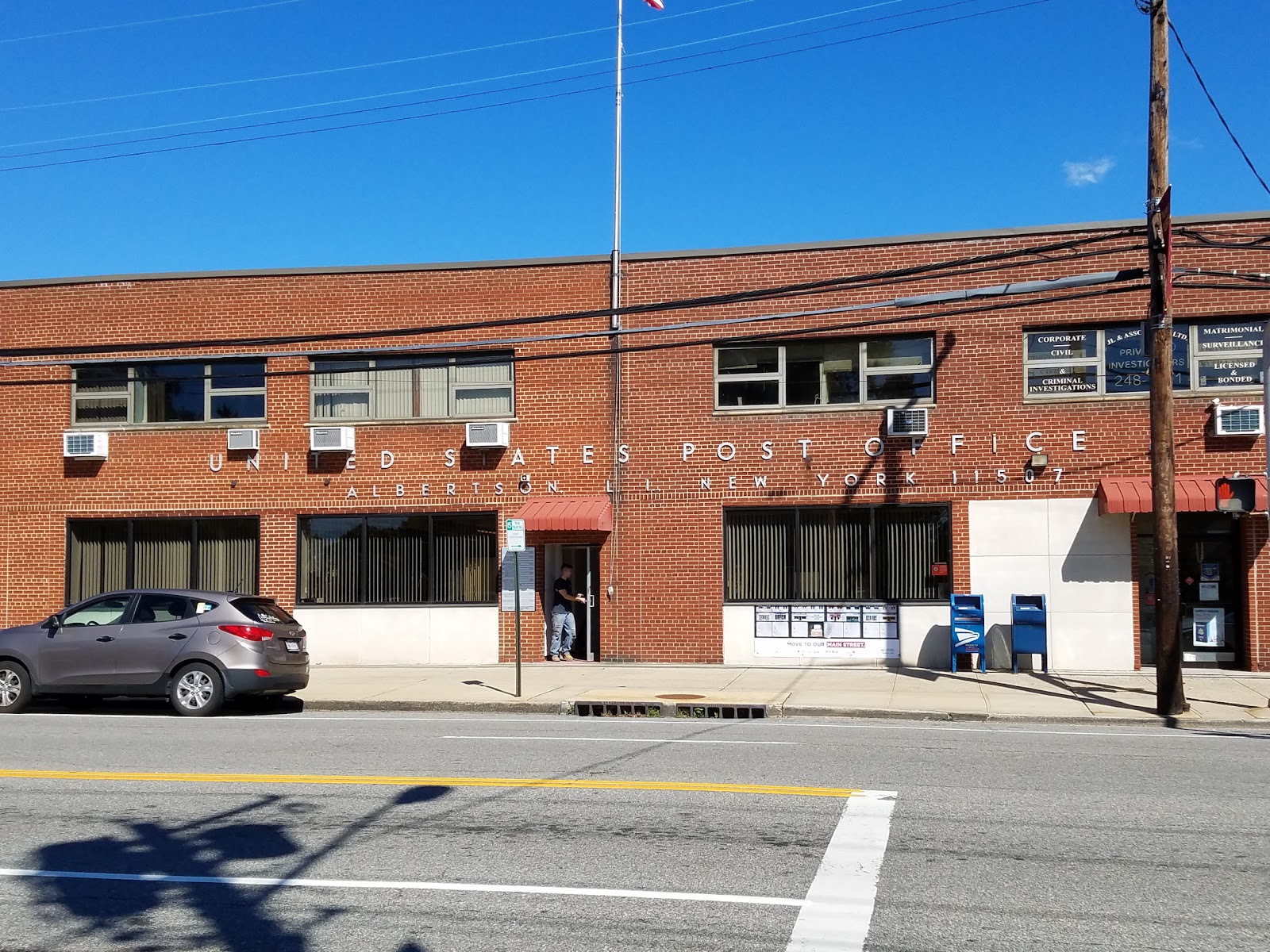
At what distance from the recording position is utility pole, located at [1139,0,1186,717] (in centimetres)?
1436

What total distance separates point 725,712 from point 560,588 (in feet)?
19.9

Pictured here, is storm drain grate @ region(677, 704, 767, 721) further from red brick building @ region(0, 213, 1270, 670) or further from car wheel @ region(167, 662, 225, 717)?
car wheel @ region(167, 662, 225, 717)

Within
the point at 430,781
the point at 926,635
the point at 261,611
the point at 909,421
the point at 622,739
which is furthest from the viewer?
the point at 926,635

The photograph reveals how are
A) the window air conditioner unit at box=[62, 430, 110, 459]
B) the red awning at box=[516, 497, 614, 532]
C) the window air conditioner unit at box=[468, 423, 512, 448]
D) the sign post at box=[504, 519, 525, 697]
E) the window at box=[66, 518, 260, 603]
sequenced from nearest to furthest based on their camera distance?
the sign post at box=[504, 519, 525, 697] < the red awning at box=[516, 497, 614, 532] < the window air conditioner unit at box=[468, 423, 512, 448] < the window air conditioner unit at box=[62, 430, 110, 459] < the window at box=[66, 518, 260, 603]

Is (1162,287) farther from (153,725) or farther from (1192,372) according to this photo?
(153,725)

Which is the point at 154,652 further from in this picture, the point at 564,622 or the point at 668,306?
the point at 668,306

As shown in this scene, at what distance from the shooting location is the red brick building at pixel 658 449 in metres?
18.9

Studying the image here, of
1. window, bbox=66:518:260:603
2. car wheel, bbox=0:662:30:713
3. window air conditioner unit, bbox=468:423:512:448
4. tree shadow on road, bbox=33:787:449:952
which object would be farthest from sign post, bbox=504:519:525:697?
tree shadow on road, bbox=33:787:449:952

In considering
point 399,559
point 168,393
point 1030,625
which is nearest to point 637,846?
point 1030,625

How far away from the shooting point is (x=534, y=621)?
2075cm

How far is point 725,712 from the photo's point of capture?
49.8 ft

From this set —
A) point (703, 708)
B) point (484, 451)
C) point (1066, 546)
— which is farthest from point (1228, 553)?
point (484, 451)

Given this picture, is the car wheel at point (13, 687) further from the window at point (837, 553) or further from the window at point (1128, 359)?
the window at point (1128, 359)

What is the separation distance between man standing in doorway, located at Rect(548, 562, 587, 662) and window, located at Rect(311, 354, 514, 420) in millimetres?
3062
